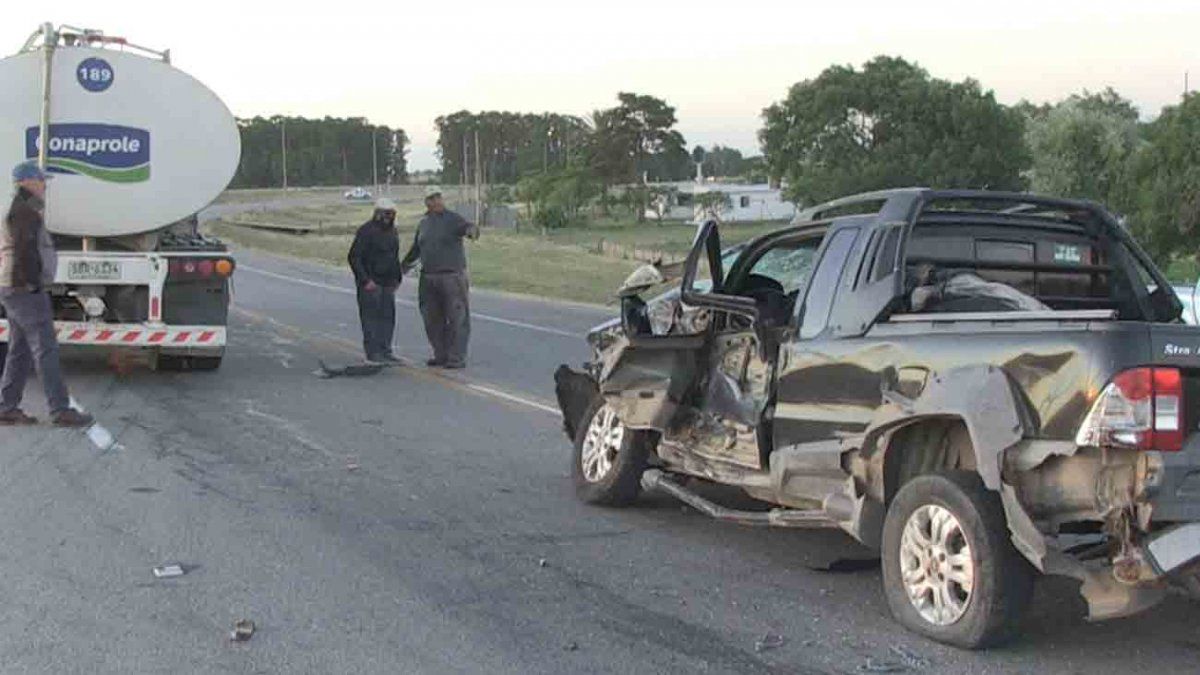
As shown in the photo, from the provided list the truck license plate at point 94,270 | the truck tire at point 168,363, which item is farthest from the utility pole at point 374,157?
the truck license plate at point 94,270

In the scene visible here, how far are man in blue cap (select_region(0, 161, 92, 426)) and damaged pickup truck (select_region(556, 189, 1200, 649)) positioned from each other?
4531 mm

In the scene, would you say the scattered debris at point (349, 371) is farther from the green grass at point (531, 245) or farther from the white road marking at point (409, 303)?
the white road marking at point (409, 303)

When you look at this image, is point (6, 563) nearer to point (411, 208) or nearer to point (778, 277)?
point (778, 277)

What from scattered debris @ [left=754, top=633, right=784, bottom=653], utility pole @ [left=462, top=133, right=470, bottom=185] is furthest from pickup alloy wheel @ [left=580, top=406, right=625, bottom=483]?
utility pole @ [left=462, top=133, right=470, bottom=185]

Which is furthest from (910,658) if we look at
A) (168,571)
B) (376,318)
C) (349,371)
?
(376,318)

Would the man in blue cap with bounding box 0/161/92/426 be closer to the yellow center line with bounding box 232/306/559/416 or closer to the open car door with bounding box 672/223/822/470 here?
the yellow center line with bounding box 232/306/559/416

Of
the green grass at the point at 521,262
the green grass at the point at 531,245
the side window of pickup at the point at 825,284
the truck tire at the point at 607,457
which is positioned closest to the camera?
the side window of pickup at the point at 825,284

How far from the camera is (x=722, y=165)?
184250 mm

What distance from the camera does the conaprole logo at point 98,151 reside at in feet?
41.5

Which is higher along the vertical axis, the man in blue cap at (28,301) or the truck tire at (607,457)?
the man in blue cap at (28,301)

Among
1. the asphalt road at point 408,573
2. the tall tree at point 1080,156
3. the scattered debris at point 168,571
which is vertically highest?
the tall tree at point 1080,156

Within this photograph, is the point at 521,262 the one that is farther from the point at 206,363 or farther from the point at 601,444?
the point at 601,444

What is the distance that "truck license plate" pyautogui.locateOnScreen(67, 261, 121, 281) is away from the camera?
12609mm

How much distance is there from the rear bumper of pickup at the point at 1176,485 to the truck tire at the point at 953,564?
60cm
